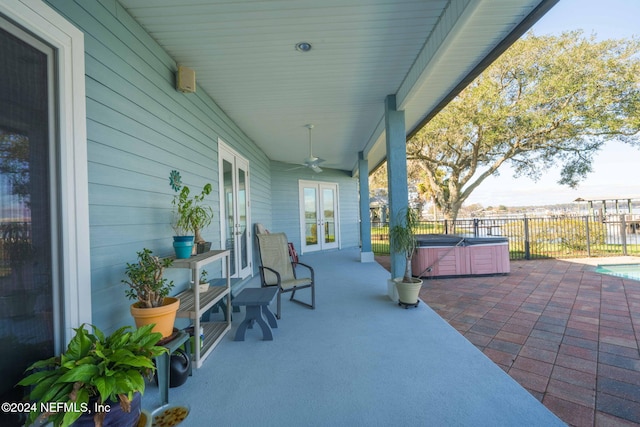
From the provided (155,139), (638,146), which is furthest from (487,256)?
(638,146)

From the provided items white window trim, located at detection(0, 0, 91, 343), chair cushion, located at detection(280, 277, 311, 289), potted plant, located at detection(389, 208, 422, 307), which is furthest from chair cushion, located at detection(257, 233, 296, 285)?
white window trim, located at detection(0, 0, 91, 343)

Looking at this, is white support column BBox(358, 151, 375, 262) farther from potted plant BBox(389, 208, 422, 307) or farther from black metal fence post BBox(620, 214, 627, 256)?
black metal fence post BBox(620, 214, 627, 256)

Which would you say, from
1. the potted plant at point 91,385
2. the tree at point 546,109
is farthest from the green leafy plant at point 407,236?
the tree at point 546,109

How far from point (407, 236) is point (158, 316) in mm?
2676

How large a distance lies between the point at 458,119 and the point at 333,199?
4358mm

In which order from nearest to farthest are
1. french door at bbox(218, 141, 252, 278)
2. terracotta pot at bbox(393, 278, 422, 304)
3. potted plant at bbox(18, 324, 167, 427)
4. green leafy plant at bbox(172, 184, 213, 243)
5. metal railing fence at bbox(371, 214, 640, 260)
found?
1. potted plant at bbox(18, 324, 167, 427)
2. green leafy plant at bbox(172, 184, 213, 243)
3. terracotta pot at bbox(393, 278, 422, 304)
4. french door at bbox(218, 141, 252, 278)
5. metal railing fence at bbox(371, 214, 640, 260)

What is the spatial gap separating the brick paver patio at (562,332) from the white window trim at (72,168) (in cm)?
276

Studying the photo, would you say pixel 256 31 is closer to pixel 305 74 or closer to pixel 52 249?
pixel 305 74

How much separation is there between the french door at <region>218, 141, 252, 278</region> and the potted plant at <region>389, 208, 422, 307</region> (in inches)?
92.0

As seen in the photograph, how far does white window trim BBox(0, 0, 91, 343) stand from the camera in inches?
57.5

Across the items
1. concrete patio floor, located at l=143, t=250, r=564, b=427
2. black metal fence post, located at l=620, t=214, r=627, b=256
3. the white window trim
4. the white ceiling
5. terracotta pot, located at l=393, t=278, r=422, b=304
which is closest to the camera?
the white window trim

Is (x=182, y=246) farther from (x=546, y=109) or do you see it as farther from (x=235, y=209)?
(x=546, y=109)

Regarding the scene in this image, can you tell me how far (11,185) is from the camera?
Result: 1236mm

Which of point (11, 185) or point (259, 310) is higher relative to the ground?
point (11, 185)
